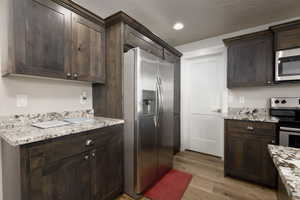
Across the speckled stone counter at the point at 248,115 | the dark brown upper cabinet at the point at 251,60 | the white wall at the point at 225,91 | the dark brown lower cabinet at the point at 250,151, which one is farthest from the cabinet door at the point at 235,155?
the dark brown upper cabinet at the point at 251,60

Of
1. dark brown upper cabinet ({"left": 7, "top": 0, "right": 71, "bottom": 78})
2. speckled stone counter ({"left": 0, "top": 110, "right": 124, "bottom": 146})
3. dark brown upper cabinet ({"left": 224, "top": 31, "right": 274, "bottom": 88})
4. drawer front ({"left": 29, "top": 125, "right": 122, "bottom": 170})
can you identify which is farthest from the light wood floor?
dark brown upper cabinet ({"left": 7, "top": 0, "right": 71, "bottom": 78})

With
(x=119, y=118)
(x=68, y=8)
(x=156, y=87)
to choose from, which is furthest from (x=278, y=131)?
(x=68, y=8)

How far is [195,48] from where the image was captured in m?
3.19

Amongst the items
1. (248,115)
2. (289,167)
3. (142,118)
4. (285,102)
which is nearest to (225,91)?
(248,115)

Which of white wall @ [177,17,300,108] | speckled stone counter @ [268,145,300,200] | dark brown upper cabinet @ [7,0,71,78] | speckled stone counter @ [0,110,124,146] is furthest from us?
white wall @ [177,17,300,108]

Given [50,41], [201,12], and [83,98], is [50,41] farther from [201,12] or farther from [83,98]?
[201,12]

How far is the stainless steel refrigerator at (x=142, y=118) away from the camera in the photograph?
1.70m

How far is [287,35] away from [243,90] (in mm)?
1005

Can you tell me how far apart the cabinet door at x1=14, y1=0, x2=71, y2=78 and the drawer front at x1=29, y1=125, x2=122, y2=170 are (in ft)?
2.41

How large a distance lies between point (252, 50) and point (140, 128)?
2.23m

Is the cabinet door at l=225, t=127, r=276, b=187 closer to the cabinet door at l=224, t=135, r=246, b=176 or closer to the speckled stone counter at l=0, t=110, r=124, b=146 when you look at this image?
the cabinet door at l=224, t=135, r=246, b=176

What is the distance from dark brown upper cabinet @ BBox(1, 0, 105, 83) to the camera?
124 cm

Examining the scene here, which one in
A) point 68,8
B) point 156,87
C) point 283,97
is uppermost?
point 68,8

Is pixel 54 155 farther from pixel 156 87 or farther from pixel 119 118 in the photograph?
pixel 156 87
